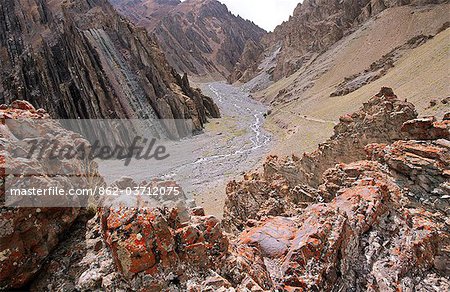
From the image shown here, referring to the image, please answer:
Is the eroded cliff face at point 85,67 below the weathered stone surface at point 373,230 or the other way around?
the other way around

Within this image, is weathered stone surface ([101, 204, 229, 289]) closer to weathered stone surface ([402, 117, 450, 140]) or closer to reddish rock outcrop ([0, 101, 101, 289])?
reddish rock outcrop ([0, 101, 101, 289])

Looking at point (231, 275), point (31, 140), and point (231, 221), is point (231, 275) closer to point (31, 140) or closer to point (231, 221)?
point (31, 140)

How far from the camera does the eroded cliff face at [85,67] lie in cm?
5969

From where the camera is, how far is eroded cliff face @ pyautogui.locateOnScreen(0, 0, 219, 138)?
196 ft

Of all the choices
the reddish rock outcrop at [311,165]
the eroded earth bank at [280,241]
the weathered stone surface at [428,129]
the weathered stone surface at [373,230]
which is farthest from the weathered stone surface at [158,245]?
the weathered stone surface at [428,129]

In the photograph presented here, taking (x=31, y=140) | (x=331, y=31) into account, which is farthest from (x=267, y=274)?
(x=331, y=31)

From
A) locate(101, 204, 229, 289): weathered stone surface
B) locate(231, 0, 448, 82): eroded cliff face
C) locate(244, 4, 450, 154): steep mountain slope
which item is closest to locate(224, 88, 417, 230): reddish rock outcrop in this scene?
locate(101, 204, 229, 289): weathered stone surface

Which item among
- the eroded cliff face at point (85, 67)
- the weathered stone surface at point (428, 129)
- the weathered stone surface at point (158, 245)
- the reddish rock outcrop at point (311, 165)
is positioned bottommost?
the reddish rock outcrop at point (311, 165)

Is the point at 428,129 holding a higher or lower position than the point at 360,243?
higher

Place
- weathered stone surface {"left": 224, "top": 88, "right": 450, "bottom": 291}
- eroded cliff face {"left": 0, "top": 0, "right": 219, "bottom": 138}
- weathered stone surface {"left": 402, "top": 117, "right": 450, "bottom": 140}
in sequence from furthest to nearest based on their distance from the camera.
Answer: eroded cliff face {"left": 0, "top": 0, "right": 219, "bottom": 138}, weathered stone surface {"left": 402, "top": 117, "right": 450, "bottom": 140}, weathered stone surface {"left": 224, "top": 88, "right": 450, "bottom": 291}

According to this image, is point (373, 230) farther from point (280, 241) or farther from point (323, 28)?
point (323, 28)

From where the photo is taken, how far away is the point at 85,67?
203 feet

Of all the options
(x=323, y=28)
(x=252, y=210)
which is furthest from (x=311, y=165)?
(x=323, y=28)

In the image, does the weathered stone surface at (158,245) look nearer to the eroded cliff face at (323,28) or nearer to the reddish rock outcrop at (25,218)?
the reddish rock outcrop at (25,218)
